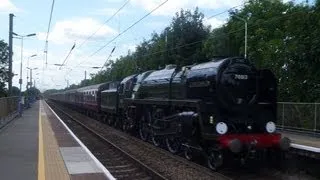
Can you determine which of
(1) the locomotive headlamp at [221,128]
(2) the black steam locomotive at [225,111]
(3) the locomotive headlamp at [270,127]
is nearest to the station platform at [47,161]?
(2) the black steam locomotive at [225,111]

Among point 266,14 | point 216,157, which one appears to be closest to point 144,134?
point 216,157

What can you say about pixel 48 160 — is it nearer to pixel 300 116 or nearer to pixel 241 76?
pixel 241 76

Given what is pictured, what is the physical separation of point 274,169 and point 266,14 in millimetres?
38552

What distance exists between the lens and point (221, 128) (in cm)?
1439

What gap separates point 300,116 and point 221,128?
40.6 ft

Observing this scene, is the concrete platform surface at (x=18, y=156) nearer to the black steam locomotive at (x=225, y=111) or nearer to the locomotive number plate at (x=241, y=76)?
the black steam locomotive at (x=225, y=111)

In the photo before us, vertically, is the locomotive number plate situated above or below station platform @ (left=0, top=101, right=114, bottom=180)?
above

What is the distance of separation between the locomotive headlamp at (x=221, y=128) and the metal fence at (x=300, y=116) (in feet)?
36.5

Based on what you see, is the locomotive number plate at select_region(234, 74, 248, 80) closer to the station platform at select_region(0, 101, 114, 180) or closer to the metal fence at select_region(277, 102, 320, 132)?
the station platform at select_region(0, 101, 114, 180)

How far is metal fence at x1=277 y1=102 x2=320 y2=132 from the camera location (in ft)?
80.5

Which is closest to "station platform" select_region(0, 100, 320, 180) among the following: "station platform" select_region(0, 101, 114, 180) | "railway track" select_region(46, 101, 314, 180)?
"station platform" select_region(0, 101, 114, 180)

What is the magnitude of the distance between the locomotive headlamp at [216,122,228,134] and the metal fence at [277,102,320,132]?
11139 mm

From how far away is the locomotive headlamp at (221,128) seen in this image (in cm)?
1434

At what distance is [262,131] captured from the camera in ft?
49.1
